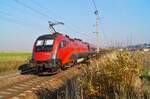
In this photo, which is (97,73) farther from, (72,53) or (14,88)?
(72,53)

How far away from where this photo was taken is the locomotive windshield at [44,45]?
71.4ft

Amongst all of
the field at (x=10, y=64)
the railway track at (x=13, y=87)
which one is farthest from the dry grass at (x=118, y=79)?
the field at (x=10, y=64)

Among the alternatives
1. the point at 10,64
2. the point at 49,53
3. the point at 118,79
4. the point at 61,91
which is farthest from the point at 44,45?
the point at 118,79

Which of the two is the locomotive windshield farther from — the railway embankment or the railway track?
the railway embankment

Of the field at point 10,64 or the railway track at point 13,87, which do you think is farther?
the field at point 10,64

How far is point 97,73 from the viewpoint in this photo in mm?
9523

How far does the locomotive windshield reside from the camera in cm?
2176

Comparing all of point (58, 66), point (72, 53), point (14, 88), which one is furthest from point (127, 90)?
point (72, 53)

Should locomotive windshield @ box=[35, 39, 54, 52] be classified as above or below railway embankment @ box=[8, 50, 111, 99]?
above

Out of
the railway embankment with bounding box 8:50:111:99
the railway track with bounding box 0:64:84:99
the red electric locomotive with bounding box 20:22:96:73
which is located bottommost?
the railway track with bounding box 0:64:84:99

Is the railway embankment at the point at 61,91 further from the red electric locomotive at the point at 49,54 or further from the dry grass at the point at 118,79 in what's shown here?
the red electric locomotive at the point at 49,54

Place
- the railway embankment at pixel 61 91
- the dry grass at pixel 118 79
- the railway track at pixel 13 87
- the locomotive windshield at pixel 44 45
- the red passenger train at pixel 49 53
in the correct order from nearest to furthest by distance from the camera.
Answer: the railway embankment at pixel 61 91
the dry grass at pixel 118 79
the railway track at pixel 13 87
the red passenger train at pixel 49 53
the locomotive windshield at pixel 44 45

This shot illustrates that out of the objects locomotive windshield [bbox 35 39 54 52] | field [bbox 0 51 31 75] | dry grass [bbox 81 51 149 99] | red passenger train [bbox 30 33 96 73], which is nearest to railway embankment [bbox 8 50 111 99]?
dry grass [bbox 81 51 149 99]

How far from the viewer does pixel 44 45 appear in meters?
22.0
